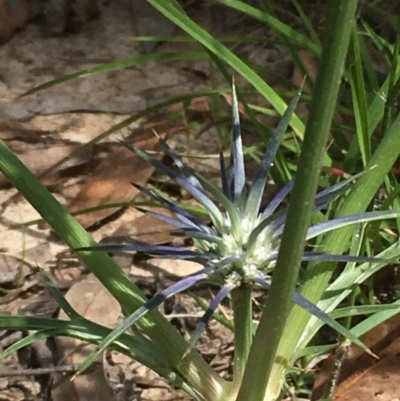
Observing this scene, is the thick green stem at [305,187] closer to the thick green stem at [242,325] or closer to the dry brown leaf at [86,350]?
the thick green stem at [242,325]

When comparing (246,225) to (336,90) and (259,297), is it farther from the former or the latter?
(259,297)

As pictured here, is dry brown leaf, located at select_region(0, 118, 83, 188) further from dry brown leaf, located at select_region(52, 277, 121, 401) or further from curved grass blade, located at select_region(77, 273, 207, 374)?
curved grass blade, located at select_region(77, 273, 207, 374)

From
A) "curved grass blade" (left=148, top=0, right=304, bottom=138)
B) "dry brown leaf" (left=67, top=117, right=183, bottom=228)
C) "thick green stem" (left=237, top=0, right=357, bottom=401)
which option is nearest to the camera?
"thick green stem" (left=237, top=0, right=357, bottom=401)

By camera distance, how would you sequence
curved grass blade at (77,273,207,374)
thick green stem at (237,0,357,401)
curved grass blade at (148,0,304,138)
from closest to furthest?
1. thick green stem at (237,0,357,401)
2. curved grass blade at (77,273,207,374)
3. curved grass blade at (148,0,304,138)

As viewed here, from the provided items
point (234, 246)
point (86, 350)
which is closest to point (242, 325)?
point (234, 246)

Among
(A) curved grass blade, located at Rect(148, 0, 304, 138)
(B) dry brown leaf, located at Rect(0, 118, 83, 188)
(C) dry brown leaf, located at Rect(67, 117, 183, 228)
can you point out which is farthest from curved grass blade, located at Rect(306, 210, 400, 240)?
(B) dry brown leaf, located at Rect(0, 118, 83, 188)

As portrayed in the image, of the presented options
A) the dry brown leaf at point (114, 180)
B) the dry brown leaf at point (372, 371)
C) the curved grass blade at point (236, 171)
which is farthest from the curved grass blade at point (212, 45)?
the dry brown leaf at point (114, 180)

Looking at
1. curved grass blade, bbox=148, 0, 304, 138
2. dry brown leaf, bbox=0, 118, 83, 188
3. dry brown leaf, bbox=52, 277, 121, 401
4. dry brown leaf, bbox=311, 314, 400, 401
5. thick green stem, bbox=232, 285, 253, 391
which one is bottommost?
dry brown leaf, bbox=311, 314, 400, 401
